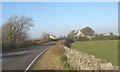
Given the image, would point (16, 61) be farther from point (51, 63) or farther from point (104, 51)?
point (104, 51)

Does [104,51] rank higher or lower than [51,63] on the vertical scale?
lower

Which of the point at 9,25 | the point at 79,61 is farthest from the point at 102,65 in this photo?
the point at 9,25

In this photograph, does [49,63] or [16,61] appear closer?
[49,63]

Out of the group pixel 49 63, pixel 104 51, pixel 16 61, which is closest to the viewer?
pixel 49 63

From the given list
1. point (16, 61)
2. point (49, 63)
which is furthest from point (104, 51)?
point (16, 61)

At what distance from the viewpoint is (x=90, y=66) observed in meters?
15.0

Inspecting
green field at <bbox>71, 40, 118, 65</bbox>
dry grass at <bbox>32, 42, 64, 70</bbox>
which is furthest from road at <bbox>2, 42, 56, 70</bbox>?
green field at <bbox>71, 40, 118, 65</bbox>

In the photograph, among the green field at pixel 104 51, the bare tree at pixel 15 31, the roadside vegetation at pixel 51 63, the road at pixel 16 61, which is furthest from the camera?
the bare tree at pixel 15 31

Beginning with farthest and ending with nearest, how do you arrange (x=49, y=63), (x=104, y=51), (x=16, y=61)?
(x=104, y=51), (x=16, y=61), (x=49, y=63)

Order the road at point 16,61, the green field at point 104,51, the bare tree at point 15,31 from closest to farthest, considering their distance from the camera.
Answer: the road at point 16,61 → the green field at point 104,51 → the bare tree at point 15,31

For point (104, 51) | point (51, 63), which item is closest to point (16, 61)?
point (51, 63)

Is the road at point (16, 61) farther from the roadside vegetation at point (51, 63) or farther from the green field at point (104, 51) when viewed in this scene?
the green field at point (104, 51)

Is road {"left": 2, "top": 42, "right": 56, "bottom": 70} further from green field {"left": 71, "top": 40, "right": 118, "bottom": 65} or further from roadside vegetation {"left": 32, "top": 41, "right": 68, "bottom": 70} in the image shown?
green field {"left": 71, "top": 40, "right": 118, "bottom": 65}

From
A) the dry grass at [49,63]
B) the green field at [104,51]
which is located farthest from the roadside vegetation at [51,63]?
the green field at [104,51]
